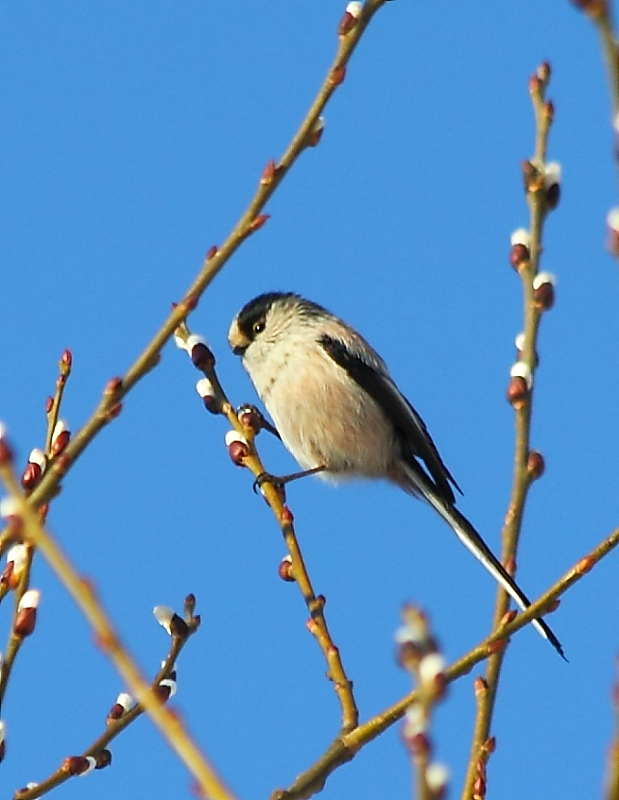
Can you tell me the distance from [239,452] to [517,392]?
92 cm

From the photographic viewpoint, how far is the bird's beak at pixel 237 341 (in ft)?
15.9

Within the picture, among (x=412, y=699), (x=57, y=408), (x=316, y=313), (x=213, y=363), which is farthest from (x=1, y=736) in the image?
(x=316, y=313)

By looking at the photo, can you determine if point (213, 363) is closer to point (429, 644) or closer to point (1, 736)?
point (1, 736)

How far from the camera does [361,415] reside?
4562 mm

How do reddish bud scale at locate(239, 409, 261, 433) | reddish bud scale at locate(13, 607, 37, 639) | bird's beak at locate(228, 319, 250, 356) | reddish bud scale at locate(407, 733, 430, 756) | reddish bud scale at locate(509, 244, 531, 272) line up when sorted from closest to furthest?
reddish bud scale at locate(407, 733, 430, 756), reddish bud scale at locate(13, 607, 37, 639), reddish bud scale at locate(509, 244, 531, 272), reddish bud scale at locate(239, 409, 261, 433), bird's beak at locate(228, 319, 250, 356)

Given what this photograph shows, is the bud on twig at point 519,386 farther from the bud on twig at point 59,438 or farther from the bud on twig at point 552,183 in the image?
the bud on twig at point 59,438

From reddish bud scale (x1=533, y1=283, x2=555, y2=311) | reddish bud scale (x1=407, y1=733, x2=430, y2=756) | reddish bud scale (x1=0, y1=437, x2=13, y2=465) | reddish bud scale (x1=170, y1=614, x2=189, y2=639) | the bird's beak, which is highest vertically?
the bird's beak

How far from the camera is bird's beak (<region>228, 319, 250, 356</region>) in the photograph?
4844mm

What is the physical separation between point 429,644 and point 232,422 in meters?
2.08

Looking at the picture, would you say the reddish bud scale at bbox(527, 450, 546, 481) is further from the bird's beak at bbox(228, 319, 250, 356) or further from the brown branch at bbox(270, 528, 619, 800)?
the bird's beak at bbox(228, 319, 250, 356)

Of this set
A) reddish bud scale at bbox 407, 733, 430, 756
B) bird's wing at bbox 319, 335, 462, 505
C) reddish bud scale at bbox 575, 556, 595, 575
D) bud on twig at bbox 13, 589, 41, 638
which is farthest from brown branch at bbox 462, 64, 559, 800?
bird's wing at bbox 319, 335, 462, 505

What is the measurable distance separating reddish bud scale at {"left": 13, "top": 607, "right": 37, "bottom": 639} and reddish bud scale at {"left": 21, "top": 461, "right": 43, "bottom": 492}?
0.19 m

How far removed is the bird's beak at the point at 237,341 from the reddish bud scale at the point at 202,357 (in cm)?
181

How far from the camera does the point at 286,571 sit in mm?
2684
